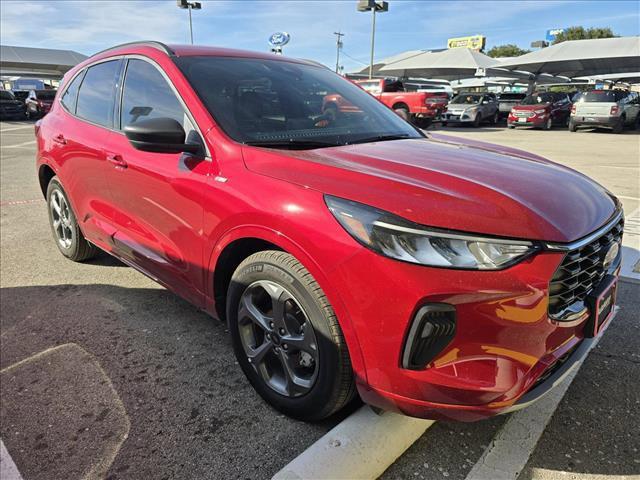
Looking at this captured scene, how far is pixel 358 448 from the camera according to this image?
2021 millimetres

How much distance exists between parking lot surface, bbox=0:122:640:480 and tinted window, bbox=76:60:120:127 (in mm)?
1318

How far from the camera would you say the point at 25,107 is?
26.1 m

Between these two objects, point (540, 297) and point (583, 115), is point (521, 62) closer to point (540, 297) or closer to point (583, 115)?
point (583, 115)

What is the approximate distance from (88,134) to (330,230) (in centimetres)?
249

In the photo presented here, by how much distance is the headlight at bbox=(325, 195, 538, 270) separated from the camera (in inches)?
67.1

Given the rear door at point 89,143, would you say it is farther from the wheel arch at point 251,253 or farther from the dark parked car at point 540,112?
the dark parked car at point 540,112

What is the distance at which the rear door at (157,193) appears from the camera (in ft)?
8.39

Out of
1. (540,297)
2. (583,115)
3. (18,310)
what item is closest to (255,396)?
(540,297)

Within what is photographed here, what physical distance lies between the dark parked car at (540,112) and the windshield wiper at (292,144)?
71.0ft

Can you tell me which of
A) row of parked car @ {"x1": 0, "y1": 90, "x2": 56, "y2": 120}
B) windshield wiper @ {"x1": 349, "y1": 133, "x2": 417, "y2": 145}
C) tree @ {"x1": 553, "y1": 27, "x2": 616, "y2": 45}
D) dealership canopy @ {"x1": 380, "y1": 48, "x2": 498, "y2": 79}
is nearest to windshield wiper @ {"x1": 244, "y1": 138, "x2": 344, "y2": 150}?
windshield wiper @ {"x1": 349, "y1": 133, "x2": 417, "y2": 145}

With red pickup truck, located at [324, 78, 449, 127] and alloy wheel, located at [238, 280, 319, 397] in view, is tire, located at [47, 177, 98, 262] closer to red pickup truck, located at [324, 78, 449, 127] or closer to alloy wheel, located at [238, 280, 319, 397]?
alloy wheel, located at [238, 280, 319, 397]

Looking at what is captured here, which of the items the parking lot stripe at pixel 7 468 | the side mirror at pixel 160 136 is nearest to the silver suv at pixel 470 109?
the side mirror at pixel 160 136

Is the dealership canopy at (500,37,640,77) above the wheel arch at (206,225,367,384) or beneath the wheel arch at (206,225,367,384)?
above

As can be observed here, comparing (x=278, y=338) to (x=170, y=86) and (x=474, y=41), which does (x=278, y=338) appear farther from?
(x=474, y=41)
